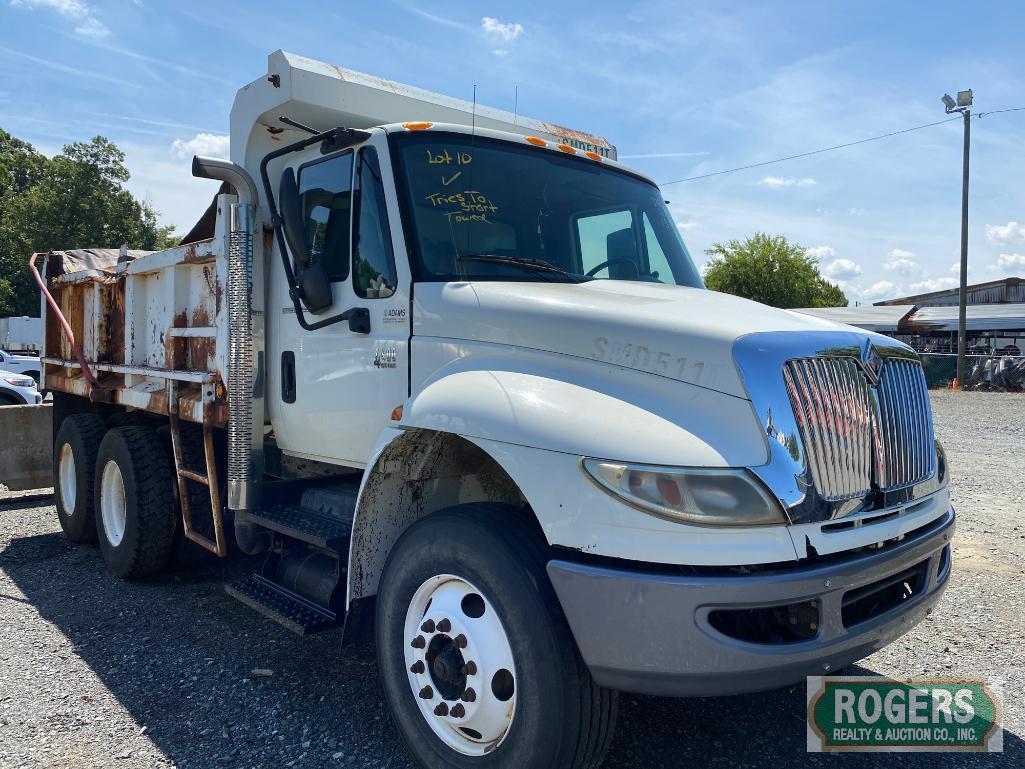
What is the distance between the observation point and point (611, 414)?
8.61ft

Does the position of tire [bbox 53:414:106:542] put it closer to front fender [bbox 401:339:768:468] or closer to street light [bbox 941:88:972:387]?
front fender [bbox 401:339:768:468]

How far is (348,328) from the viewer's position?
383 cm

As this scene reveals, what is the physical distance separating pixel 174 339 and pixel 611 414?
11.9 ft

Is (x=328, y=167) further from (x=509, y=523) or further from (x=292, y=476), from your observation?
(x=509, y=523)

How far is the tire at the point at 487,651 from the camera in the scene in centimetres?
254

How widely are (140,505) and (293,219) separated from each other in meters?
2.67

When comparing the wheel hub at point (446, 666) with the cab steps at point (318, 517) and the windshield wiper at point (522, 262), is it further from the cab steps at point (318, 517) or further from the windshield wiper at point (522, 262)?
the windshield wiper at point (522, 262)

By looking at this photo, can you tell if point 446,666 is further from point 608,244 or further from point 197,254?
point 197,254

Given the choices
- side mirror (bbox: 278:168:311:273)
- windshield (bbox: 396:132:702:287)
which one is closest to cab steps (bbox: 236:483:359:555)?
side mirror (bbox: 278:168:311:273)

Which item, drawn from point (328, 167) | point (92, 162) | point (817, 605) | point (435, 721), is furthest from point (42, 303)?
point (92, 162)

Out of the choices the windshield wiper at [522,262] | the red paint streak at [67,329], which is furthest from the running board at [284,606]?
the red paint streak at [67,329]

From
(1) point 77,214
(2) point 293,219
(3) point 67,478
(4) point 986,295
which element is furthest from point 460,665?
(4) point 986,295

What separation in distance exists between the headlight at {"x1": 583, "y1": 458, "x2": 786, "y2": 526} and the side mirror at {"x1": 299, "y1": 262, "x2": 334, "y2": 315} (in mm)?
1970

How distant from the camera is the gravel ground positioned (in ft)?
10.9
